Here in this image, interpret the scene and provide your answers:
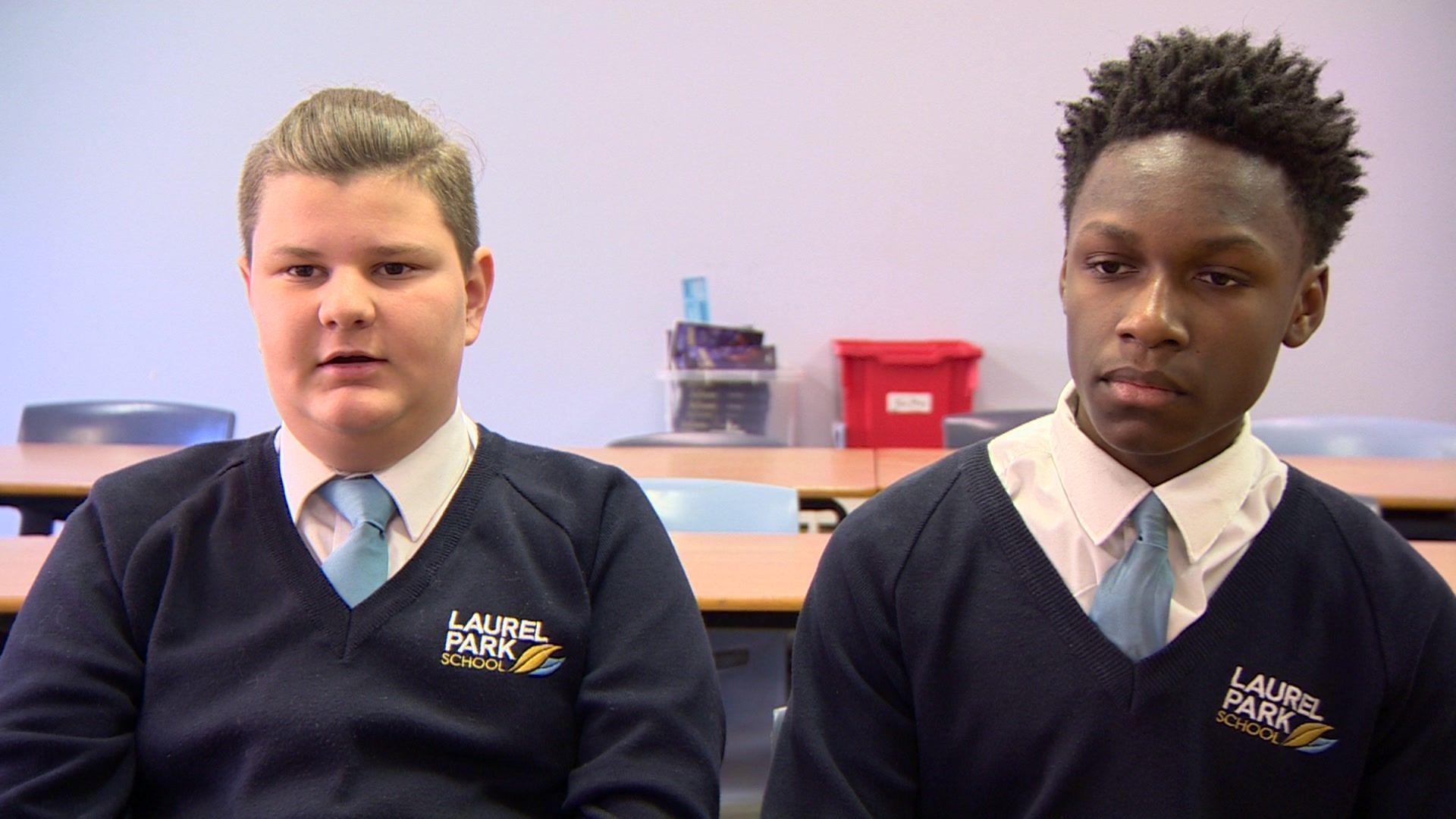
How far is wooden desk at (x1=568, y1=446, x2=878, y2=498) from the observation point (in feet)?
8.65

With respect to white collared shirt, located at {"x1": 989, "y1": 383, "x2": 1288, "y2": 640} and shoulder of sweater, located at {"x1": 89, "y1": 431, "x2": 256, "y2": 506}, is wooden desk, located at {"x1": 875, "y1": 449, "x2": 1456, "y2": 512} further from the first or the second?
shoulder of sweater, located at {"x1": 89, "y1": 431, "x2": 256, "y2": 506}

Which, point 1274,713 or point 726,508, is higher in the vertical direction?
point 1274,713

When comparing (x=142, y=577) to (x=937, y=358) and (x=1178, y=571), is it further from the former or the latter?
(x=937, y=358)

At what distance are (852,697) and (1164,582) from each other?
298mm

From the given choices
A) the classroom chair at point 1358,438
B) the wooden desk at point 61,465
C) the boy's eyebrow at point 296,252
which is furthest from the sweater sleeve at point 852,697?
the classroom chair at point 1358,438

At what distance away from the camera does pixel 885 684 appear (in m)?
1.03

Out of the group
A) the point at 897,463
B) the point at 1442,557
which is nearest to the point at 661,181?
the point at 897,463

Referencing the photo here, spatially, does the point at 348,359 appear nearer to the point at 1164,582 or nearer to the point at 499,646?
the point at 499,646

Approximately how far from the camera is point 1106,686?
96 cm

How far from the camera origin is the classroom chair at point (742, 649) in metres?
1.65

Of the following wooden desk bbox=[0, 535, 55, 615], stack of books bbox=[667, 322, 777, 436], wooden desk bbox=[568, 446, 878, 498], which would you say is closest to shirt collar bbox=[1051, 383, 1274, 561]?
wooden desk bbox=[0, 535, 55, 615]

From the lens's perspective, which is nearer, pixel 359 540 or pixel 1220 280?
pixel 1220 280

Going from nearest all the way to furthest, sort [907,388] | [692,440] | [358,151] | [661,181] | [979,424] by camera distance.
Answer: [358,151], [979,424], [692,440], [907,388], [661,181]

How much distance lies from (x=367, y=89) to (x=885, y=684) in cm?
84
